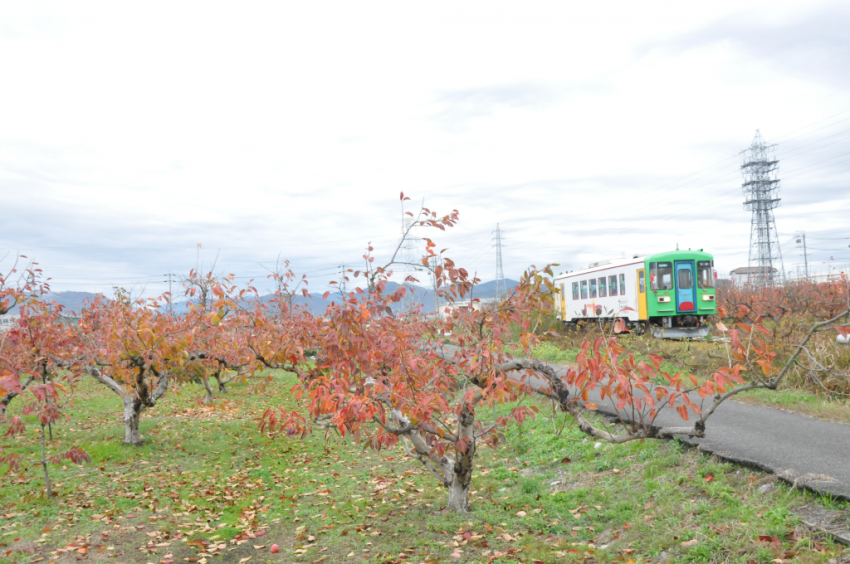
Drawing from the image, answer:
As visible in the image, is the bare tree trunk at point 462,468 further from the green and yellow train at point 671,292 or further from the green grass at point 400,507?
the green and yellow train at point 671,292

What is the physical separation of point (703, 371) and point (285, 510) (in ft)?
31.2

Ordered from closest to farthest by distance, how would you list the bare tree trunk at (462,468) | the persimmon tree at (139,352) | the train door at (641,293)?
the bare tree trunk at (462,468) < the persimmon tree at (139,352) < the train door at (641,293)

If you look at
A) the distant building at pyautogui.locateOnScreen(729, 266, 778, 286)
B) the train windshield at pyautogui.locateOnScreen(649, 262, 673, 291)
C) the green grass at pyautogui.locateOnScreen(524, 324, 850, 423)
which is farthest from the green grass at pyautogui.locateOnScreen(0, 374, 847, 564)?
the distant building at pyautogui.locateOnScreen(729, 266, 778, 286)

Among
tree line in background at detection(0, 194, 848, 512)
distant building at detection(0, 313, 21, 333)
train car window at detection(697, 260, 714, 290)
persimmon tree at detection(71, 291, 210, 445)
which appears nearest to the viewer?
tree line in background at detection(0, 194, 848, 512)

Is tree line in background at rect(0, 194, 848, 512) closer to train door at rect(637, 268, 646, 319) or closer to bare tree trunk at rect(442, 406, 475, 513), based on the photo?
bare tree trunk at rect(442, 406, 475, 513)

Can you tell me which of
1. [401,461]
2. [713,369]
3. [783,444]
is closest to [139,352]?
[401,461]

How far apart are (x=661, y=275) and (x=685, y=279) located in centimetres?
89

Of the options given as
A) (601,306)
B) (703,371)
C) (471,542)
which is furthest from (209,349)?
(601,306)

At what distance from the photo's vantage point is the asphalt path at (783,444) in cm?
506

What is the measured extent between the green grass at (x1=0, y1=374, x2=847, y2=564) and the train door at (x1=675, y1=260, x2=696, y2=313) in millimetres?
11592

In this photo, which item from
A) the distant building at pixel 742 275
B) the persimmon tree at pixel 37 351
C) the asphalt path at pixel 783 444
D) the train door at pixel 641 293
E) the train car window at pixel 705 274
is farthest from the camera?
the distant building at pixel 742 275

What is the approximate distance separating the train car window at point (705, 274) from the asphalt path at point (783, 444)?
1168 cm

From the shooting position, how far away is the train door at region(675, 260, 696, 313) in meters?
18.7

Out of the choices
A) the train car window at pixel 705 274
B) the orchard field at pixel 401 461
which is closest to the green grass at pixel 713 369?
the orchard field at pixel 401 461
